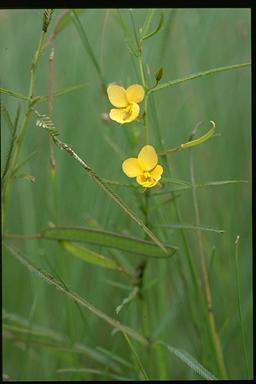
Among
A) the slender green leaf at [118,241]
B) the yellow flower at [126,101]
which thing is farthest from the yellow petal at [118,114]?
the slender green leaf at [118,241]

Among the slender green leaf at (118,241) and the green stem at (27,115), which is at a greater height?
the green stem at (27,115)

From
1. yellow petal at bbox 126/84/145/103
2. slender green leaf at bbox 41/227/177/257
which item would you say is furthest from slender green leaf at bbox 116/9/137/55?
slender green leaf at bbox 41/227/177/257

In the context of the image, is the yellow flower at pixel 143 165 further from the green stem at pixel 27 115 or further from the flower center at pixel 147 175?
the green stem at pixel 27 115

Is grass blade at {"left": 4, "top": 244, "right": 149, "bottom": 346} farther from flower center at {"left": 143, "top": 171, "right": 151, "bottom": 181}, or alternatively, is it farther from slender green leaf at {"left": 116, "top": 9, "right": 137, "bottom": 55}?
slender green leaf at {"left": 116, "top": 9, "right": 137, "bottom": 55}

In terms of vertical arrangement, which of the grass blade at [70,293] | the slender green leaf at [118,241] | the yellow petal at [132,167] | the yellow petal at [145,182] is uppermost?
the yellow petal at [132,167]

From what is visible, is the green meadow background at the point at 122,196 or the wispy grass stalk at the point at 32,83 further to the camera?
the green meadow background at the point at 122,196

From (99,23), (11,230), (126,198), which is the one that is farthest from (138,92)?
(11,230)

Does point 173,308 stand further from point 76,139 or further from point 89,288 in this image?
point 76,139
